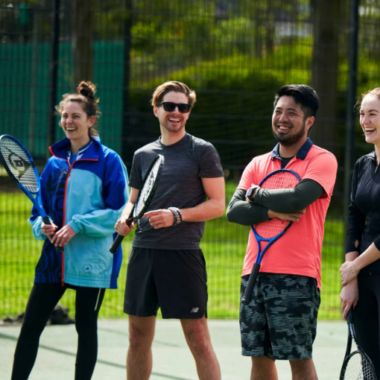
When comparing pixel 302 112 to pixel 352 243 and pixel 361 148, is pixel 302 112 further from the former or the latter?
pixel 361 148

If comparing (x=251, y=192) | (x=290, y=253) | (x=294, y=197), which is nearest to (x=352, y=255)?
(x=290, y=253)

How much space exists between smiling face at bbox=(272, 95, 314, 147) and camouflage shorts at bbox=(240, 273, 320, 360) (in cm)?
72

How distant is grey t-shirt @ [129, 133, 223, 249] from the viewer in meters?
4.13

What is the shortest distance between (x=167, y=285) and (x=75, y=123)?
118 cm

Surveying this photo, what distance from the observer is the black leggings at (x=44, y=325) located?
4234 mm

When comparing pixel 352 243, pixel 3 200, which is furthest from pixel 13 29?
pixel 352 243

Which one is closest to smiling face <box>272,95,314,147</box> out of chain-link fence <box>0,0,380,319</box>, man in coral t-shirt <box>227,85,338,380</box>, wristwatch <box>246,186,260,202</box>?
man in coral t-shirt <box>227,85,338,380</box>

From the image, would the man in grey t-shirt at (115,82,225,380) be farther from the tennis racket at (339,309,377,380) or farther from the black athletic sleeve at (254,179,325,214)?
the tennis racket at (339,309,377,380)

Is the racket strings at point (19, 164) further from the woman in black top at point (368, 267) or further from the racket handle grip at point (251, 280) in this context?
Answer: the woman in black top at point (368, 267)

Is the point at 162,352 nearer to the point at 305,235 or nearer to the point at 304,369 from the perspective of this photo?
the point at 304,369

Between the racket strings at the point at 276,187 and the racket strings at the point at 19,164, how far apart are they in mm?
1478

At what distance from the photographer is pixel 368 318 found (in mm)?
3824

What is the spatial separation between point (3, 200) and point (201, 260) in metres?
3.23

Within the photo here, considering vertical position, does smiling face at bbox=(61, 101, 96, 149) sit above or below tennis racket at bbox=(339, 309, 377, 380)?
above
